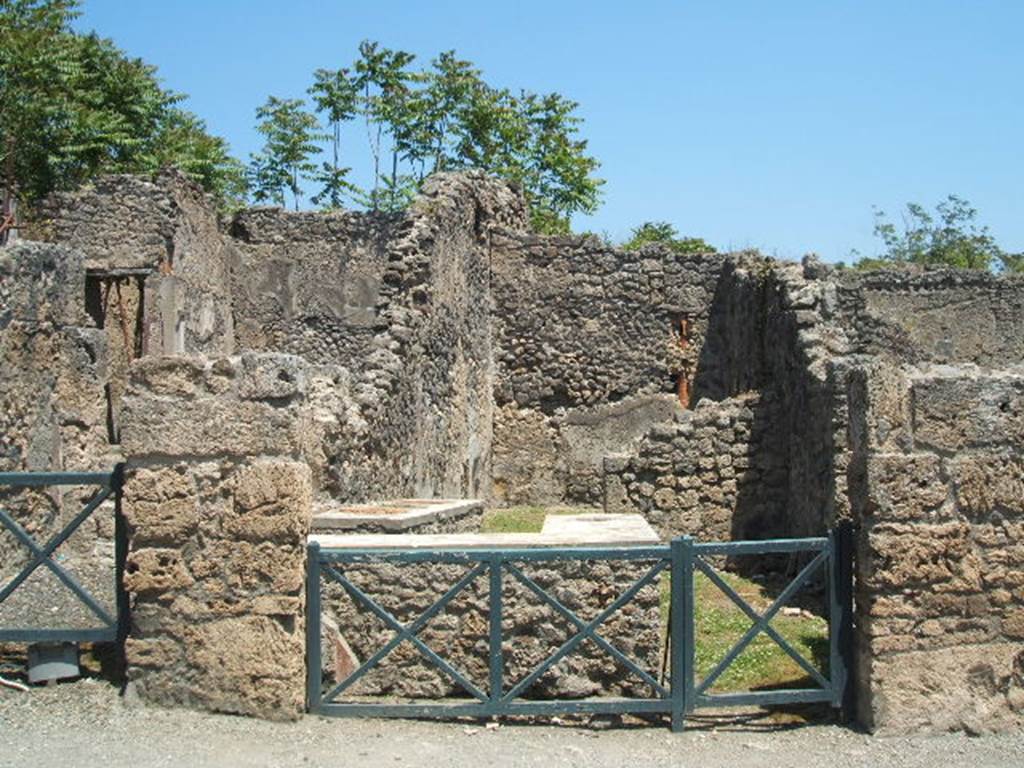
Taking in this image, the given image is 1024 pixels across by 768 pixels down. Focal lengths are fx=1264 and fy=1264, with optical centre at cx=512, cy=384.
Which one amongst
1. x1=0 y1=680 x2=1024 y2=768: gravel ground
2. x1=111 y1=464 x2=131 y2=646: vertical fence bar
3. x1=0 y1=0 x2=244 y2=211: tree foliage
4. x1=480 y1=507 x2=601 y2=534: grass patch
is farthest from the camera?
x1=0 y1=0 x2=244 y2=211: tree foliage

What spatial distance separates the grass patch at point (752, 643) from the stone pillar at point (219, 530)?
244cm

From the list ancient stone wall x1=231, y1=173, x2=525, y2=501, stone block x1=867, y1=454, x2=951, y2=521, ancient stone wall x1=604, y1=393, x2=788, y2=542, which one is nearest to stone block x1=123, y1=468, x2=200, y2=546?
stone block x1=867, y1=454, x2=951, y2=521

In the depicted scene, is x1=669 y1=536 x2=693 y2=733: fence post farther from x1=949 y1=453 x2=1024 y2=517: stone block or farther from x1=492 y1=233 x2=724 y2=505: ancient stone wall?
x1=492 y1=233 x2=724 y2=505: ancient stone wall

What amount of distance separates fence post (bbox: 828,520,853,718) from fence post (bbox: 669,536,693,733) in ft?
2.24

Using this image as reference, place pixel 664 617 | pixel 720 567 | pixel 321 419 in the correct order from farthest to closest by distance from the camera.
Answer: pixel 720 567 < pixel 321 419 < pixel 664 617

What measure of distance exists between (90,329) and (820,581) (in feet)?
19.5

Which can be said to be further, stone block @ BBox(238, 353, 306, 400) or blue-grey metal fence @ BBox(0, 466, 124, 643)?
blue-grey metal fence @ BBox(0, 466, 124, 643)

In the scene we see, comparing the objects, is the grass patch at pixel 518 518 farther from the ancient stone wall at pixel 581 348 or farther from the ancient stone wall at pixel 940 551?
the ancient stone wall at pixel 940 551

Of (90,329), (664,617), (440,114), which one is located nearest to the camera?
(664,617)

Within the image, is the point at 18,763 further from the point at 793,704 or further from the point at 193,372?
the point at 793,704

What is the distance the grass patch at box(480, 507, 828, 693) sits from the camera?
6840 millimetres

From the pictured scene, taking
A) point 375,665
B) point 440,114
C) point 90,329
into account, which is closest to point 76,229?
point 90,329

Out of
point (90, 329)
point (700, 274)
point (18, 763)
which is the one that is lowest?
point (18, 763)

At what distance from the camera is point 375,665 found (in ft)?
19.6
